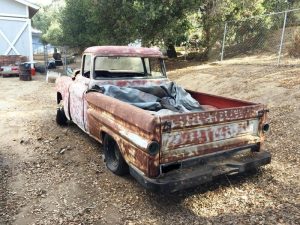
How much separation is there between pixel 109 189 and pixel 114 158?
0.56 metres

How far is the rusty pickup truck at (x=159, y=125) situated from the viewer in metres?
3.67

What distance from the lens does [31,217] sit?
367 cm

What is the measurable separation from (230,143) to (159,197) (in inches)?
45.2

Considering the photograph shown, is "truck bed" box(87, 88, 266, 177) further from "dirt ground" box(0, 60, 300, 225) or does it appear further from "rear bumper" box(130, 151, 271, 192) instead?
"dirt ground" box(0, 60, 300, 225)

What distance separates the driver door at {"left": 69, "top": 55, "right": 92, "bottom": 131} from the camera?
570cm

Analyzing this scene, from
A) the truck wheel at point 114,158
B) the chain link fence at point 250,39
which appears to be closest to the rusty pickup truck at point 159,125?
the truck wheel at point 114,158

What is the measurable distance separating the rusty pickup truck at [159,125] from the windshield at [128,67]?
2 cm

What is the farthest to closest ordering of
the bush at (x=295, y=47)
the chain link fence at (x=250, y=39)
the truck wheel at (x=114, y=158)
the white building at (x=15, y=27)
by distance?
the white building at (x=15, y=27), the chain link fence at (x=250, y=39), the bush at (x=295, y=47), the truck wheel at (x=114, y=158)

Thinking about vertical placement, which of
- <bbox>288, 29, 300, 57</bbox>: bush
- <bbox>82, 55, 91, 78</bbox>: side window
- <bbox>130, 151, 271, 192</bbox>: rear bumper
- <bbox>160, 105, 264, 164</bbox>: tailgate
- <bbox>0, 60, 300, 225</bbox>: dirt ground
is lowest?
<bbox>0, 60, 300, 225</bbox>: dirt ground

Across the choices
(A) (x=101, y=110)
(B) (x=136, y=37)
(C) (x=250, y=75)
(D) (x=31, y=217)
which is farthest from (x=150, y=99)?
(B) (x=136, y=37)

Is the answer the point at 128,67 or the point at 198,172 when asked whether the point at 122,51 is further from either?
the point at 198,172

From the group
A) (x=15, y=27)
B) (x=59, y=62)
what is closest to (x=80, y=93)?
(x=15, y=27)

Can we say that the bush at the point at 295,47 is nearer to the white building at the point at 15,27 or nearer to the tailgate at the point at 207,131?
the tailgate at the point at 207,131

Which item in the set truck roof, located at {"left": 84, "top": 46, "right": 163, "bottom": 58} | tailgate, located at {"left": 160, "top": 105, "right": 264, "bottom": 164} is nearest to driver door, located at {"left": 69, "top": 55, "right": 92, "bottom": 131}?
truck roof, located at {"left": 84, "top": 46, "right": 163, "bottom": 58}
